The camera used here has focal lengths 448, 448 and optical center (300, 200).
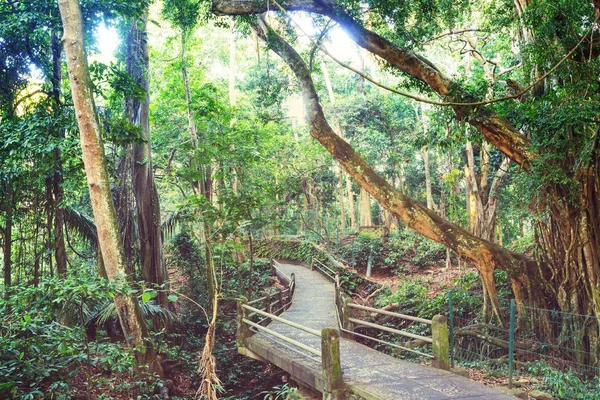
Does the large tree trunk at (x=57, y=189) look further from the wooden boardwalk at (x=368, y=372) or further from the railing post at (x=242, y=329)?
the wooden boardwalk at (x=368, y=372)

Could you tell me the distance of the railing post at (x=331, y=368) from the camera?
20.9ft

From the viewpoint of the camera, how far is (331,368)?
6445 mm

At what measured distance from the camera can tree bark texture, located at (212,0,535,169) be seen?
8.30m

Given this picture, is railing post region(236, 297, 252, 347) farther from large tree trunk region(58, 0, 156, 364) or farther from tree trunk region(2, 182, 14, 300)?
tree trunk region(2, 182, 14, 300)

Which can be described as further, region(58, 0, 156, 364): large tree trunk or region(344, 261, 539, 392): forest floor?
region(344, 261, 539, 392): forest floor

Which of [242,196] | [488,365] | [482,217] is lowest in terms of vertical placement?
[488,365]

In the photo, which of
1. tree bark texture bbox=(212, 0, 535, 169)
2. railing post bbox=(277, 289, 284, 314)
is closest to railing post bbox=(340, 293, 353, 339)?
railing post bbox=(277, 289, 284, 314)

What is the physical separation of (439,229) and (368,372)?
11.2 feet

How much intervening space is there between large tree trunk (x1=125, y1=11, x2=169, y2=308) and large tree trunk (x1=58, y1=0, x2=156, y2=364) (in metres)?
4.15

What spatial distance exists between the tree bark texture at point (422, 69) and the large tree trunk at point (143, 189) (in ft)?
8.38

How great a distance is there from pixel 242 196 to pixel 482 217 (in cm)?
708

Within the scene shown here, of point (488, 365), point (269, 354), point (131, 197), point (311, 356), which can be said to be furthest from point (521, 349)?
point (131, 197)

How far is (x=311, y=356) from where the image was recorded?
8062mm

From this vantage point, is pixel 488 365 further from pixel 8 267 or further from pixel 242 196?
pixel 8 267
